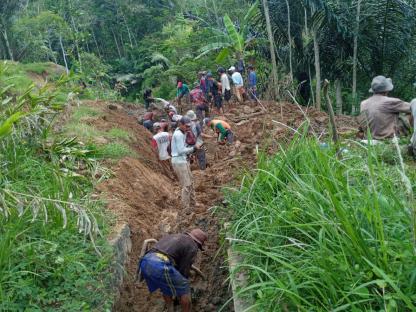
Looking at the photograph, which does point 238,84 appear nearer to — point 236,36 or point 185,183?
point 236,36

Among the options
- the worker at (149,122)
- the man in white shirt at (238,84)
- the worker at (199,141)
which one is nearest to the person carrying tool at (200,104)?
the man in white shirt at (238,84)

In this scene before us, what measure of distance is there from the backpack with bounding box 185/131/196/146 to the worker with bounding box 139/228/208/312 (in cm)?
351

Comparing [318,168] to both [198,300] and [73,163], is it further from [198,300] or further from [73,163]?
[73,163]

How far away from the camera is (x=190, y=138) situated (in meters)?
8.52

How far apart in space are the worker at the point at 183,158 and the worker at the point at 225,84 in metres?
6.58

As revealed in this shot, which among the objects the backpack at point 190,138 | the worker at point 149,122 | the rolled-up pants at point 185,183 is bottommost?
the worker at point 149,122

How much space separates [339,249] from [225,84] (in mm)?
12101

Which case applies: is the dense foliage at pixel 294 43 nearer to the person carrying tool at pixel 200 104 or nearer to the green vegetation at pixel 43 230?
the person carrying tool at pixel 200 104

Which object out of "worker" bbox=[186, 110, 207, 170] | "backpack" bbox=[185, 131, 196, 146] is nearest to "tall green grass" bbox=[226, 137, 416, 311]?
"backpack" bbox=[185, 131, 196, 146]

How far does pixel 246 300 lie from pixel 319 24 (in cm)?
1160

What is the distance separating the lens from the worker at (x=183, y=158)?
7855mm

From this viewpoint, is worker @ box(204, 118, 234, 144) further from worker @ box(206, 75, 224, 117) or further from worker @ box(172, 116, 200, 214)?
worker @ box(206, 75, 224, 117)

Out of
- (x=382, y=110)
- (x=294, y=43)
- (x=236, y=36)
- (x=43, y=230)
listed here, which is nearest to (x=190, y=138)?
(x=382, y=110)

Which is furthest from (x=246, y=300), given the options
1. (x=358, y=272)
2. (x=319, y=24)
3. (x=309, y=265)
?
(x=319, y=24)
